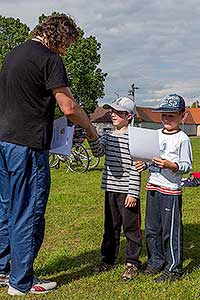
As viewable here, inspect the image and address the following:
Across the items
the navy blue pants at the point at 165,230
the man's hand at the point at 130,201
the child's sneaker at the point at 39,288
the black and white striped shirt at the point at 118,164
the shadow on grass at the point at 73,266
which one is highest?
the black and white striped shirt at the point at 118,164

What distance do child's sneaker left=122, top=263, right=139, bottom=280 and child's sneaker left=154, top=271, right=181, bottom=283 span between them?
0.70 ft

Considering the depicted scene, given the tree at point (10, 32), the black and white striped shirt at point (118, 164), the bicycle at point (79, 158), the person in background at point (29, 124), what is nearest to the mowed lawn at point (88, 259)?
the person in background at point (29, 124)

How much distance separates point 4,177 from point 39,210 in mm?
364

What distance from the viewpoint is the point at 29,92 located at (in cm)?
382

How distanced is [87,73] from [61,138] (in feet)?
143

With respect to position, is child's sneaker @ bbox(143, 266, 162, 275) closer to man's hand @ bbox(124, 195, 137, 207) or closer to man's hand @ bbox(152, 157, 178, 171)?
man's hand @ bbox(124, 195, 137, 207)

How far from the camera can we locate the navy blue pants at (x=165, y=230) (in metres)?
4.41

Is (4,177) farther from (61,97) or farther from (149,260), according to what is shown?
(149,260)

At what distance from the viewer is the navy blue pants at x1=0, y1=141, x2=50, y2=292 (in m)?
3.90

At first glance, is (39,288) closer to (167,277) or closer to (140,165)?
(167,277)

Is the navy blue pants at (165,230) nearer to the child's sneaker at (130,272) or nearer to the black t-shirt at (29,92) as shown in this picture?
the child's sneaker at (130,272)

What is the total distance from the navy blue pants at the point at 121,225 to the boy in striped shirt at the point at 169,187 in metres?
0.15

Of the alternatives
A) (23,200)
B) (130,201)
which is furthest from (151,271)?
(23,200)

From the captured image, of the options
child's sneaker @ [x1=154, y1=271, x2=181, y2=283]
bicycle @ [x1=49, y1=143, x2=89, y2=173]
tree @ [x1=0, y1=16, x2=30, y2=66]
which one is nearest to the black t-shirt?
child's sneaker @ [x1=154, y1=271, x2=181, y2=283]
